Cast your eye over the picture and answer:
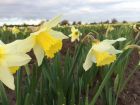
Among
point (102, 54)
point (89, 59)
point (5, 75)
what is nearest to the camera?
point (5, 75)

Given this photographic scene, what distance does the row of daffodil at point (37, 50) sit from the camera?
4.51 ft

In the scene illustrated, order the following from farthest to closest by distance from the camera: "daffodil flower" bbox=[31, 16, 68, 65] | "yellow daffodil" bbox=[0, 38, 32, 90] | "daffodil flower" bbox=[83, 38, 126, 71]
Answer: "daffodil flower" bbox=[83, 38, 126, 71] < "daffodil flower" bbox=[31, 16, 68, 65] < "yellow daffodil" bbox=[0, 38, 32, 90]

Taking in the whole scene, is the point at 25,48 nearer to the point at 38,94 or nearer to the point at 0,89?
the point at 0,89

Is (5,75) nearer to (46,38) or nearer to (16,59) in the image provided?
(16,59)

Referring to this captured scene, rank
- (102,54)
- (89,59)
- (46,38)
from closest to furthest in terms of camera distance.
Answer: (46,38)
(102,54)
(89,59)

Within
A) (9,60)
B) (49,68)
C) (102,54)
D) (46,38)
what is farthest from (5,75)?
(49,68)

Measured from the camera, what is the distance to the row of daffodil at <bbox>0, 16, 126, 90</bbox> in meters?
1.38

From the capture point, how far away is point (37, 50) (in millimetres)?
1662

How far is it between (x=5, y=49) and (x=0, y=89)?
0.83 m

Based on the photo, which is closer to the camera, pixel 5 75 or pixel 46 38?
pixel 5 75

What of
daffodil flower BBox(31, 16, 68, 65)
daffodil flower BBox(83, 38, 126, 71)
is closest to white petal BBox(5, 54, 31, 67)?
daffodil flower BBox(31, 16, 68, 65)

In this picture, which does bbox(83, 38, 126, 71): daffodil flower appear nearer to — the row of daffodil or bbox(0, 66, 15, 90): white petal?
the row of daffodil

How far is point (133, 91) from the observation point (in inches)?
157

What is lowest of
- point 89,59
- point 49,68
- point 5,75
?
point 49,68
